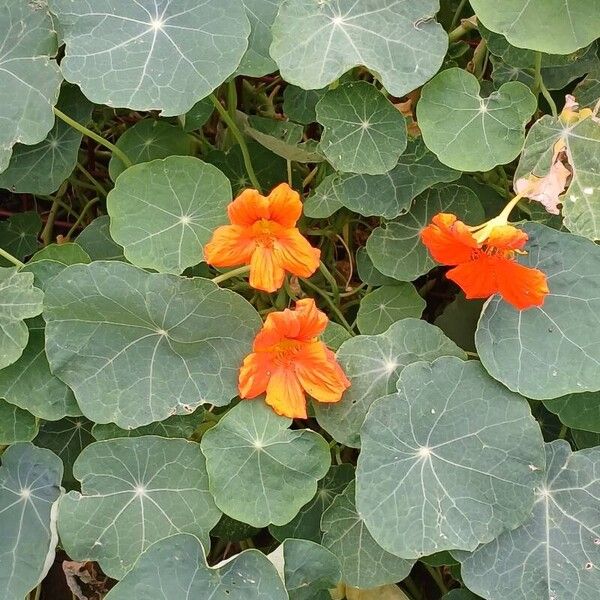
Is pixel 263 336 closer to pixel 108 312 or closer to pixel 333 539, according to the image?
pixel 108 312

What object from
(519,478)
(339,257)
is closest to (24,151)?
(339,257)

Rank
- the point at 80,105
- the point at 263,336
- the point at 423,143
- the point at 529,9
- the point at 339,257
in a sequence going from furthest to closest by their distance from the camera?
1. the point at 339,257
2. the point at 80,105
3. the point at 423,143
4. the point at 529,9
5. the point at 263,336

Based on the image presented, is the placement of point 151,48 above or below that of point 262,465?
above

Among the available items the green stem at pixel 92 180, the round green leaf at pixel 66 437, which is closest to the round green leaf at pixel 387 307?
the round green leaf at pixel 66 437

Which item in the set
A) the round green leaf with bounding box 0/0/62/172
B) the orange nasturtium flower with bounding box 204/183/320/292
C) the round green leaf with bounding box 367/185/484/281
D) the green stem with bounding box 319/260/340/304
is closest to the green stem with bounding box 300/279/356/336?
the green stem with bounding box 319/260/340/304

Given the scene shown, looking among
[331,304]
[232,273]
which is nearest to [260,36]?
[232,273]

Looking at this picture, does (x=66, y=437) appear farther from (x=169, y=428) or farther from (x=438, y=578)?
(x=438, y=578)

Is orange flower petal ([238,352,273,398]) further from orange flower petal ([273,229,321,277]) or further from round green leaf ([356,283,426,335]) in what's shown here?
round green leaf ([356,283,426,335])
